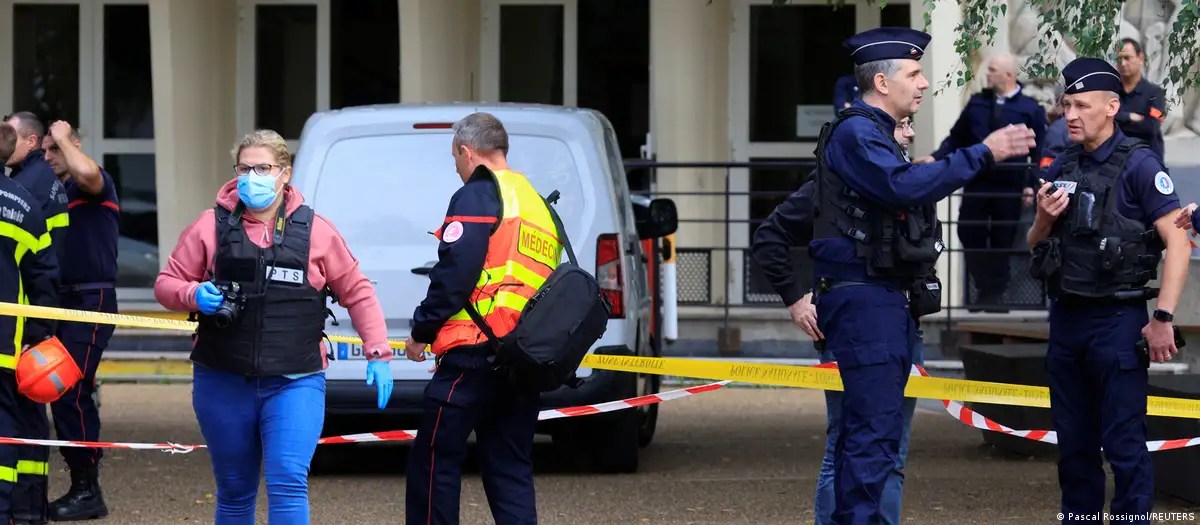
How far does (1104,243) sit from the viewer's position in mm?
6277

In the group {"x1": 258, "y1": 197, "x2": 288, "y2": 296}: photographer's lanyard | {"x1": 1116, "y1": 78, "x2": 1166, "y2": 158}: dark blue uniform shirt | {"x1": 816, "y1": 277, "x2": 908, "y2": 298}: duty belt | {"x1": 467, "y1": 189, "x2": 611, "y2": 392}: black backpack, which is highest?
{"x1": 1116, "y1": 78, "x2": 1166, "y2": 158}: dark blue uniform shirt

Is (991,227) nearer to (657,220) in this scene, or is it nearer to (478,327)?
(657,220)

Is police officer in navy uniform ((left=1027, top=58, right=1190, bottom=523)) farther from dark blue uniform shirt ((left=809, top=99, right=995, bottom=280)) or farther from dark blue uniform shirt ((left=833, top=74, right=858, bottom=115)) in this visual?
dark blue uniform shirt ((left=833, top=74, right=858, bottom=115))

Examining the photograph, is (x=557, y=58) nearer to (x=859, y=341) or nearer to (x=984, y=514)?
(x=984, y=514)

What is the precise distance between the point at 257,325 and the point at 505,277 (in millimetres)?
836

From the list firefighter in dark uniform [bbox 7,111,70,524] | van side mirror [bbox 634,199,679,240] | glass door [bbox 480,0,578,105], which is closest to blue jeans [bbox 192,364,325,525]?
firefighter in dark uniform [bbox 7,111,70,524]

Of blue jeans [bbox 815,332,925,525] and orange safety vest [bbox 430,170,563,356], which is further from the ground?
orange safety vest [bbox 430,170,563,356]

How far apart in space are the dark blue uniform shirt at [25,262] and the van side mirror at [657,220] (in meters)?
3.58

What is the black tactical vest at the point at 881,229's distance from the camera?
18.8 ft

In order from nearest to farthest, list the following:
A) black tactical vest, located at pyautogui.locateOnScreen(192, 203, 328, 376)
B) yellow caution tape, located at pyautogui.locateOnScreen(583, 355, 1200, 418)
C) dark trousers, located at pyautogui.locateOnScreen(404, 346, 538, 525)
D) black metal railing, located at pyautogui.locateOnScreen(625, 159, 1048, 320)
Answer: black tactical vest, located at pyautogui.locateOnScreen(192, 203, 328, 376), dark trousers, located at pyautogui.locateOnScreen(404, 346, 538, 525), yellow caution tape, located at pyautogui.locateOnScreen(583, 355, 1200, 418), black metal railing, located at pyautogui.locateOnScreen(625, 159, 1048, 320)

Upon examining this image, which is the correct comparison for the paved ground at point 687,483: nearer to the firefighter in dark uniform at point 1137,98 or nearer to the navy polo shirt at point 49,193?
the navy polo shirt at point 49,193

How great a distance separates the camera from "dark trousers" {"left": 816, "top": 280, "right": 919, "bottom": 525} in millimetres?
5715

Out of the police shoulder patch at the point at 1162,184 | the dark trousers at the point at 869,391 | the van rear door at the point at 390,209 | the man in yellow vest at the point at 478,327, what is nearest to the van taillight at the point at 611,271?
the van rear door at the point at 390,209

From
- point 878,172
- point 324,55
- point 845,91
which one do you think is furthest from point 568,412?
point 324,55
